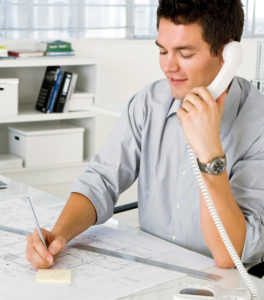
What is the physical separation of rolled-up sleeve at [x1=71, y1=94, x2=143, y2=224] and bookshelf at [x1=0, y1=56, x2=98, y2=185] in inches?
78.8

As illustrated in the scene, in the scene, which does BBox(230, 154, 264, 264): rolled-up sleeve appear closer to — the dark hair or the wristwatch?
the wristwatch

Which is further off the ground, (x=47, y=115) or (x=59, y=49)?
(x=59, y=49)

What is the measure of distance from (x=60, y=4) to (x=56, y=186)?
1.24 meters

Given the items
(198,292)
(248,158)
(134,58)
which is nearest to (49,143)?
(134,58)

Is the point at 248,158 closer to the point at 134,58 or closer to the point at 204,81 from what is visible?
the point at 204,81

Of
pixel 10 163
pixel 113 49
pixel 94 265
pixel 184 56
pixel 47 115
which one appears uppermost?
pixel 184 56

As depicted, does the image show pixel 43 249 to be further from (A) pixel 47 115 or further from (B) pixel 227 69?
(A) pixel 47 115

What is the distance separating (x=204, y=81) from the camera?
168cm

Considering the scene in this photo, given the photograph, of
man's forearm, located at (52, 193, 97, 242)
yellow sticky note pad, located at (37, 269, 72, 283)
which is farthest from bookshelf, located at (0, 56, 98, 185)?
yellow sticky note pad, located at (37, 269, 72, 283)

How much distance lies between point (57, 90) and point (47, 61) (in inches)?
8.3

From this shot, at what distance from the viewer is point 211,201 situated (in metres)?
1.47

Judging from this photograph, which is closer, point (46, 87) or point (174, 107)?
Answer: point (174, 107)

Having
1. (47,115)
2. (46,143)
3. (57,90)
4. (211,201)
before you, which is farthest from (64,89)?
(211,201)

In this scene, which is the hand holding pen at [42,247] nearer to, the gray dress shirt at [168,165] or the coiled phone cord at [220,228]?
the gray dress shirt at [168,165]
